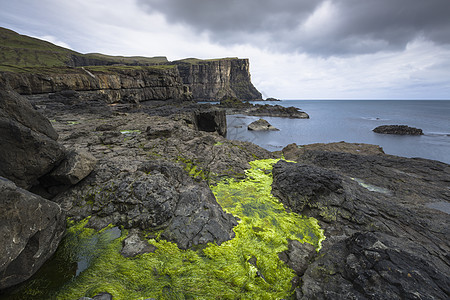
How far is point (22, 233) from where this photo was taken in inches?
181

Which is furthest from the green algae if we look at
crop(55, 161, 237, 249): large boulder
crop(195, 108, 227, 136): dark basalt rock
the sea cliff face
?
crop(195, 108, 227, 136): dark basalt rock

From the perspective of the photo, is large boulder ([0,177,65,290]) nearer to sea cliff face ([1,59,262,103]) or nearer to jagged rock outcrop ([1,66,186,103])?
jagged rock outcrop ([1,66,186,103])

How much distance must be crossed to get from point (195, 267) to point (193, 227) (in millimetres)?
1643

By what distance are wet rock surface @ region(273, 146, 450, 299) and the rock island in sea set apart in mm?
40

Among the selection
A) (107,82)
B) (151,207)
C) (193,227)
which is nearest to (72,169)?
(151,207)

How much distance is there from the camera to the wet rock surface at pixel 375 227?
427 centimetres

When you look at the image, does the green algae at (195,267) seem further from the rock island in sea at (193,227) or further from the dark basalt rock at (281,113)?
the dark basalt rock at (281,113)

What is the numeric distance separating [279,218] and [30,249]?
888 cm

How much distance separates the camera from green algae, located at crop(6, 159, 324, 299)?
476 cm

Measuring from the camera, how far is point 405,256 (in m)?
4.77

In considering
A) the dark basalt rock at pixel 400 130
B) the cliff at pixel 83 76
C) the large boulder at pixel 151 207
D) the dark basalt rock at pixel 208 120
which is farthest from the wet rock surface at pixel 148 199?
the dark basalt rock at pixel 400 130

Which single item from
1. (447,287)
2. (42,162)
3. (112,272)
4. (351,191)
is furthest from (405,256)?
(42,162)

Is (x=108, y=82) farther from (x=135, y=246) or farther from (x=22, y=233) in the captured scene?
(x=135, y=246)

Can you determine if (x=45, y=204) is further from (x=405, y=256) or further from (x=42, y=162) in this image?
(x=405, y=256)
